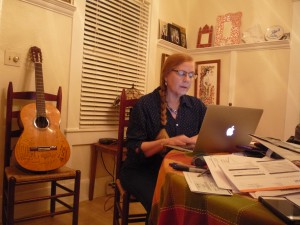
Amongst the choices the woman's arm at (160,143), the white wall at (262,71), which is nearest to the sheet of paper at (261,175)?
the woman's arm at (160,143)

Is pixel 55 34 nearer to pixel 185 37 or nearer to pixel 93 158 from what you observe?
pixel 93 158

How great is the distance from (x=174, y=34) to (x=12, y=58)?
212 centimetres

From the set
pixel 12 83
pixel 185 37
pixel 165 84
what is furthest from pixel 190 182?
pixel 185 37

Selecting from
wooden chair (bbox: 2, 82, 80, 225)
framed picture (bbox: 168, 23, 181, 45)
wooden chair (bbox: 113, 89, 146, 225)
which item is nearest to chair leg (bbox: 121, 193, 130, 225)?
wooden chair (bbox: 113, 89, 146, 225)

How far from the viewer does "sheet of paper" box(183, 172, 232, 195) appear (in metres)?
0.65

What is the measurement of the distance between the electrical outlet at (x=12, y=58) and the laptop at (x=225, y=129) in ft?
5.00

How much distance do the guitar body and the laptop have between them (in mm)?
996

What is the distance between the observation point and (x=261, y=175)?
73 cm

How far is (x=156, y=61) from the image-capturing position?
10.7 ft

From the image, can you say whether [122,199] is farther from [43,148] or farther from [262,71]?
[262,71]

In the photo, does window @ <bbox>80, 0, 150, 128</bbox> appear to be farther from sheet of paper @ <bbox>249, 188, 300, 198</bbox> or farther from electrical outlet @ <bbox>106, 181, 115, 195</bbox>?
sheet of paper @ <bbox>249, 188, 300, 198</bbox>

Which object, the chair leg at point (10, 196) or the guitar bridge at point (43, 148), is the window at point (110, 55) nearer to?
the guitar bridge at point (43, 148)

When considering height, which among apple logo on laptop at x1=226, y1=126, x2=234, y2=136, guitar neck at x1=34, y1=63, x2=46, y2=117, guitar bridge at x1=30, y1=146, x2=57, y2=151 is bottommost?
guitar bridge at x1=30, y1=146, x2=57, y2=151

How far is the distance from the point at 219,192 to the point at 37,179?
1330mm
